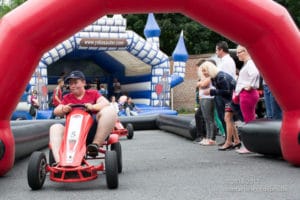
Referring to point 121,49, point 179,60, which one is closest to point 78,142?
point 121,49

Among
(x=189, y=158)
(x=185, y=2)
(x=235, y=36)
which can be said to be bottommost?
(x=189, y=158)

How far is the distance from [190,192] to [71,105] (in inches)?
57.5

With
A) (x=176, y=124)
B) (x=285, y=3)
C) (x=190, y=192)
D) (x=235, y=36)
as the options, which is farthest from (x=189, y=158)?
(x=285, y=3)

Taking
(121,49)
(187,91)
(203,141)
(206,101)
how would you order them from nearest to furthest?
(206,101) → (203,141) → (121,49) → (187,91)

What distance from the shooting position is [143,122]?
11602 mm

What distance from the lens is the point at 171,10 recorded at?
5.14 metres

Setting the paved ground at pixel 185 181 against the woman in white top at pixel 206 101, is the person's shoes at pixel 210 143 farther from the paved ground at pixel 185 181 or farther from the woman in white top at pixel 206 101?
the paved ground at pixel 185 181

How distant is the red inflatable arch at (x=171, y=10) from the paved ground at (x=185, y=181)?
0.44 m

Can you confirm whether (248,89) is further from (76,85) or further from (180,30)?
(180,30)

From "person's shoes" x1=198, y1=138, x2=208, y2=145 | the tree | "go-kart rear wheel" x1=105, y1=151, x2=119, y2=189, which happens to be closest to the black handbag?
"person's shoes" x1=198, y1=138, x2=208, y2=145

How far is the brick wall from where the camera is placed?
2306 centimetres

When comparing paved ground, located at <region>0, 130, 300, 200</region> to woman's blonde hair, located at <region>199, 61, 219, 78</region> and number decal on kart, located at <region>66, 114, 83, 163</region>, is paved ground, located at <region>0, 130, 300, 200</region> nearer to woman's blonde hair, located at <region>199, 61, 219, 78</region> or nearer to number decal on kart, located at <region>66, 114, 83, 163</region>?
number decal on kart, located at <region>66, 114, 83, 163</region>

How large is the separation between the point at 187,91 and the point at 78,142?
19.0 meters

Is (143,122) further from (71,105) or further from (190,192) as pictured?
(190,192)
